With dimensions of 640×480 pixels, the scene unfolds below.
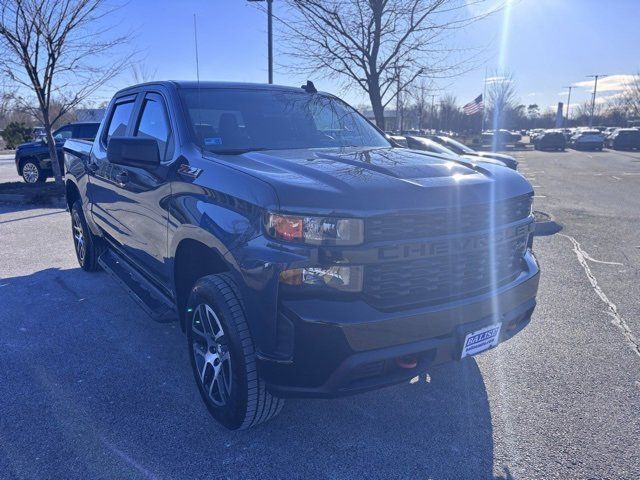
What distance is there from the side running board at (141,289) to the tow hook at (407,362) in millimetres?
1715

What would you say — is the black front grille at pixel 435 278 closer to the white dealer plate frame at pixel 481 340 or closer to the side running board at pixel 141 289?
the white dealer plate frame at pixel 481 340

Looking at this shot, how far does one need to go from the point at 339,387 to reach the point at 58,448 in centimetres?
160

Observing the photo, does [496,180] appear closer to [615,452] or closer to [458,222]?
[458,222]

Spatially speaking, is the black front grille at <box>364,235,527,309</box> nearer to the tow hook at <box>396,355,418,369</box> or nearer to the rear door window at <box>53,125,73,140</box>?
the tow hook at <box>396,355,418,369</box>

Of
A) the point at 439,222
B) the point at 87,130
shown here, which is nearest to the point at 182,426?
the point at 439,222

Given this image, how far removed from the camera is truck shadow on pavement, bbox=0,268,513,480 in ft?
8.50

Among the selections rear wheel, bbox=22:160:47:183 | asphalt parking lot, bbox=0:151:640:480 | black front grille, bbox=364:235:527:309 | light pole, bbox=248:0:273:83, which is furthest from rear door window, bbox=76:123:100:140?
black front grille, bbox=364:235:527:309

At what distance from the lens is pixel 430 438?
2824 millimetres

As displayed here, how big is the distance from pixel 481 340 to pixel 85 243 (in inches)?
185

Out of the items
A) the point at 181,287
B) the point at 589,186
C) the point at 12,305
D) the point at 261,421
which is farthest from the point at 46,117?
the point at 589,186

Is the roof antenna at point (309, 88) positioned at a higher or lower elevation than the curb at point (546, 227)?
higher

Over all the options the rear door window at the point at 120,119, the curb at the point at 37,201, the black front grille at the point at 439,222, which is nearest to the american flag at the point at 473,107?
the curb at the point at 37,201

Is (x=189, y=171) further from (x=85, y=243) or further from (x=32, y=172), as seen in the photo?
(x=32, y=172)

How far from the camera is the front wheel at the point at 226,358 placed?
253cm
